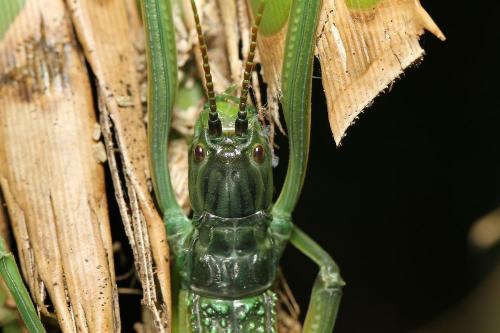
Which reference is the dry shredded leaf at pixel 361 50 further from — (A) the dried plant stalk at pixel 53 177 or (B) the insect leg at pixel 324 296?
(A) the dried plant stalk at pixel 53 177

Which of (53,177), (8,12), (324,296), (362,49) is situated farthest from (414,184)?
(8,12)

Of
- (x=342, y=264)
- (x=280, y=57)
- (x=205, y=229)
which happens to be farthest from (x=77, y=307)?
(x=342, y=264)

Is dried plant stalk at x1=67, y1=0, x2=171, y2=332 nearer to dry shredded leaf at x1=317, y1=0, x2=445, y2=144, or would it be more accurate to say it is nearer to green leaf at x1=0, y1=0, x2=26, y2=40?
green leaf at x1=0, y1=0, x2=26, y2=40

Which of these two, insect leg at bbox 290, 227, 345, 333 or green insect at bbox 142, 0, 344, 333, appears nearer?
green insect at bbox 142, 0, 344, 333

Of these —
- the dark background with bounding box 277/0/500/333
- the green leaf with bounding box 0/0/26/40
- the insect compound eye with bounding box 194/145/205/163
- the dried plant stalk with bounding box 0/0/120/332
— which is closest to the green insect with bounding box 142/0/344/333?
the insect compound eye with bounding box 194/145/205/163

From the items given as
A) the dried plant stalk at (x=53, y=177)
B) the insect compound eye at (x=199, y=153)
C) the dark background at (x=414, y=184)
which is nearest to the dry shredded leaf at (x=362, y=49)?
the insect compound eye at (x=199, y=153)
